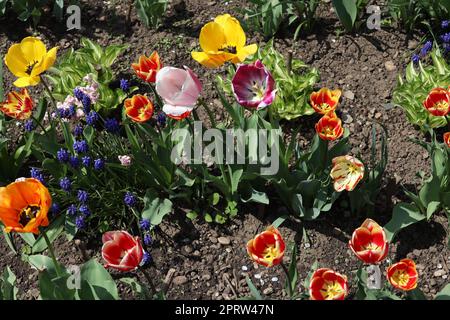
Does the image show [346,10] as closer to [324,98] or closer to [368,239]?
[324,98]

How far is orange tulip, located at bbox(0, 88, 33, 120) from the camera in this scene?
117 inches

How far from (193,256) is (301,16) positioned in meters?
1.45

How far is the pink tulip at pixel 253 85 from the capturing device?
2.59m

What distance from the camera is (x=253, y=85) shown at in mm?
2643

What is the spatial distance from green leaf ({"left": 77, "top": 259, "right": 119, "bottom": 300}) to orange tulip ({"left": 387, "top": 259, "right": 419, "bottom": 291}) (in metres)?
0.93

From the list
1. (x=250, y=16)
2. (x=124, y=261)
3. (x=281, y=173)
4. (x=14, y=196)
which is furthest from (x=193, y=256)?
(x=250, y=16)

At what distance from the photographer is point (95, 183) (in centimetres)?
310

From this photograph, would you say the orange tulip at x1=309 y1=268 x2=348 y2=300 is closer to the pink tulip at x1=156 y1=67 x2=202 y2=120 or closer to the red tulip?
the red tulip

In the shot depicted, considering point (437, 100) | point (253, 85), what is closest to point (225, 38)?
point (253, 85)

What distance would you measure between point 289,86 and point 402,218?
32.3 inches

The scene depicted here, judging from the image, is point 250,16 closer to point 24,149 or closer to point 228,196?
point 228,196

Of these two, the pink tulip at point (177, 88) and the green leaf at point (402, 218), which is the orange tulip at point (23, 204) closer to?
the pink tulip at point (177, 88)
